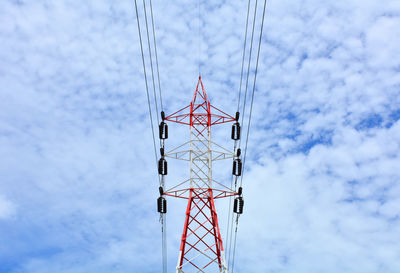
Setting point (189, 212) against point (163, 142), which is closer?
point (189, 212)

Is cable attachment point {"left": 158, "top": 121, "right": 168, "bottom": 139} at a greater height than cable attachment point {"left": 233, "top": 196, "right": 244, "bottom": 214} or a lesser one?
greater

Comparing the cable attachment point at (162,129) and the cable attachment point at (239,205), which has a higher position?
the cable attachment point at (162,129)

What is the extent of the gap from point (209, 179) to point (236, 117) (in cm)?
623

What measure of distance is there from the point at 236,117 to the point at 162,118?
18.4ft

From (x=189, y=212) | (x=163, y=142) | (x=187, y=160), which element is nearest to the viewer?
(x=189, y=212)

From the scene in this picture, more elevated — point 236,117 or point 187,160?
point 236,117

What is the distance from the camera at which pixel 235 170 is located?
2511 cm

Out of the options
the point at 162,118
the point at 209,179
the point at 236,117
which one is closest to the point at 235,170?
the point at 209,179

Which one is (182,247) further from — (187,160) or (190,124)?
(190,124)

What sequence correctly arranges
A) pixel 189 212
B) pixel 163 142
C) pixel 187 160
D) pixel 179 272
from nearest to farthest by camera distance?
pixel 179 272
pixel 189 212
pixel 187 160
pixel 163 142

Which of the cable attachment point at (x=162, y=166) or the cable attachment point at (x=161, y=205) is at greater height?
the cable attachment point at (x=162, y=166)

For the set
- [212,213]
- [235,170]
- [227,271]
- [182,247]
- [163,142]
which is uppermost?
[163,142]

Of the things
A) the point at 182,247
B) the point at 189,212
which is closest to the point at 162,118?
the point at 189,212

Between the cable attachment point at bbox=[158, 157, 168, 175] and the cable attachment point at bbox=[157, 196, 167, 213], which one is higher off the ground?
the cable attachment point at bbox=[158, 157, 168, 175]
